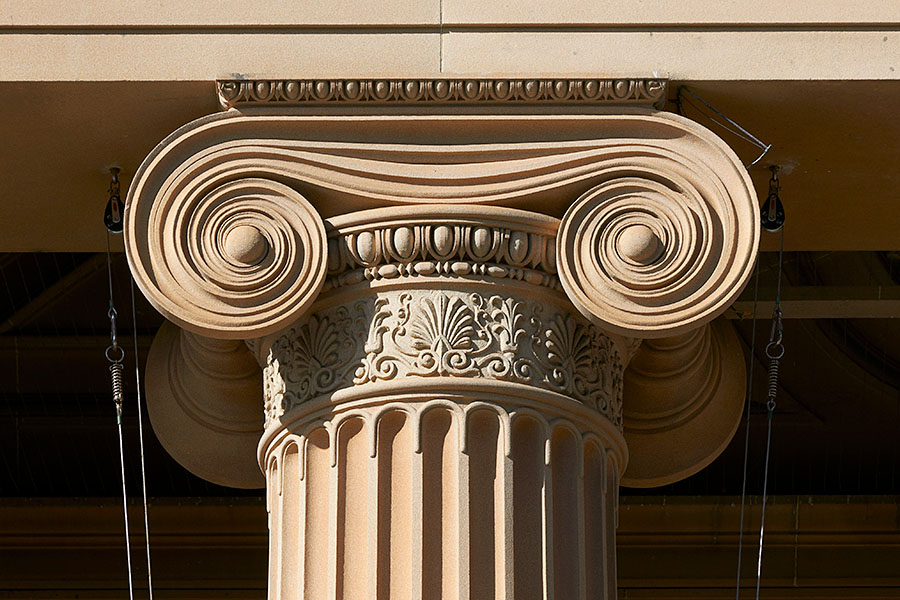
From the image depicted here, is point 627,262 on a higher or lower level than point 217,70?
lower

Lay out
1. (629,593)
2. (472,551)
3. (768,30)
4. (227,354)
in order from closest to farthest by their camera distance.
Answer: (472,551) < (768,30) < (227,354) < (629,593)

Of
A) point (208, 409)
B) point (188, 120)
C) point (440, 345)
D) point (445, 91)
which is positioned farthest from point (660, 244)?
point (208, 409)

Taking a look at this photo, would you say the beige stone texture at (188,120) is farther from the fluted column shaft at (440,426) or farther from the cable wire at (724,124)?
the fluted column shaft at (440,426)

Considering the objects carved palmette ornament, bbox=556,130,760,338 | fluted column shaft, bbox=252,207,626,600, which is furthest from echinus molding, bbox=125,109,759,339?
fluted column shaft, bbox=252,207,626,600

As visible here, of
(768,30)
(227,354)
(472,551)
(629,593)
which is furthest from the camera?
(629,593)

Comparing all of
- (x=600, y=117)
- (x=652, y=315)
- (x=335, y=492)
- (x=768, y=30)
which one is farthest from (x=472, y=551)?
(x=768, y=30)

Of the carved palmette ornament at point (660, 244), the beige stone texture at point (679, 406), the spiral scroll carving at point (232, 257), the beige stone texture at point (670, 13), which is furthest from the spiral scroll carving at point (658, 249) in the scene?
the beige stone texture at point (679, 406)

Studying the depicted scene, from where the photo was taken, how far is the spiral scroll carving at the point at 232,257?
8.80 meters

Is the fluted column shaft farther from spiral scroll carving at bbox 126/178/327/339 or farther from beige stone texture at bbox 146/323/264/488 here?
beige stone texture at bbox 146/323/264/488

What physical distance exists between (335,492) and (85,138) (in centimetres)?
197

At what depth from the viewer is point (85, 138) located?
949 centimetres

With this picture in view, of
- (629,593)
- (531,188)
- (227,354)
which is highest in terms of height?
(531,188)

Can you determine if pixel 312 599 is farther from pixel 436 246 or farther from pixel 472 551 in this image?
pixel 436 246

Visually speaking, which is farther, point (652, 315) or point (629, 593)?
point (629, 593)
